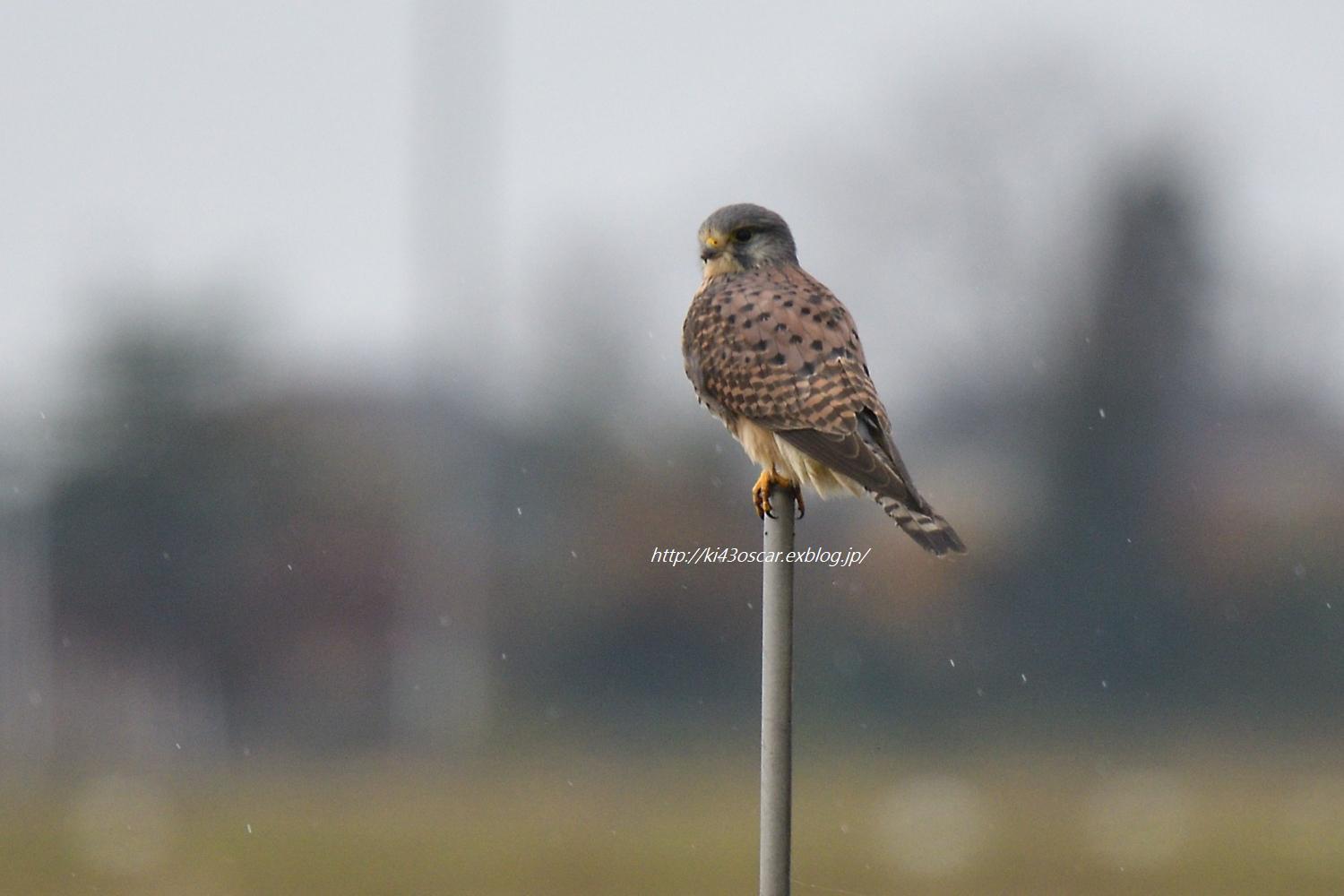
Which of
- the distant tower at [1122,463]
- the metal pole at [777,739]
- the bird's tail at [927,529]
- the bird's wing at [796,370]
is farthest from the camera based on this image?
the distant tower at [1122,463]

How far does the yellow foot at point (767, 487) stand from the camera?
132 inches

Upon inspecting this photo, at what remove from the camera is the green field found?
12328 mm

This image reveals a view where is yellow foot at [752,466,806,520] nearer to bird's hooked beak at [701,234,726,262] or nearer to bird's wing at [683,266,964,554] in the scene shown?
bird's wing at [683,266,964,554]

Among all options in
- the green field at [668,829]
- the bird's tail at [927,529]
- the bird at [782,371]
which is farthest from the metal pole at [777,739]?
the green field at [668,829]

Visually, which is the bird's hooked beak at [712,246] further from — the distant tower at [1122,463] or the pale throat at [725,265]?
the distant tower at [1122,463]

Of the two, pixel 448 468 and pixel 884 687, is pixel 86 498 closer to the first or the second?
pixel 448 468

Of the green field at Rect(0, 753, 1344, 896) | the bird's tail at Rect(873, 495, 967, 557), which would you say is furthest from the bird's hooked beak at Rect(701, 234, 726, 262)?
the green field at Rect(0, 753, 1344, 896)

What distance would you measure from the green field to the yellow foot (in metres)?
8.57

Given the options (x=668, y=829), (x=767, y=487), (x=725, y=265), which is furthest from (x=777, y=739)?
(x=668, y=829)

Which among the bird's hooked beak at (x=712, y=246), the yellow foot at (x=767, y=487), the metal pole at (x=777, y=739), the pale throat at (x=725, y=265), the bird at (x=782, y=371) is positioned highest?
the bird's hooked beak at (x=712, y=246)

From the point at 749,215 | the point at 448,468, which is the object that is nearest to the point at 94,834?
the point at 448,468

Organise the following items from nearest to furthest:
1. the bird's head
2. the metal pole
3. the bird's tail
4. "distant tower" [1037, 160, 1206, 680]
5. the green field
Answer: the metal pole, the bird's tail, the bird's head, the green field, "distant tower" [1037, 160, 1206, 680]

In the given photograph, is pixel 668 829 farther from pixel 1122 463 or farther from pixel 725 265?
pixel 725 265

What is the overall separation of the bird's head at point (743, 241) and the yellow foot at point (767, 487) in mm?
520
